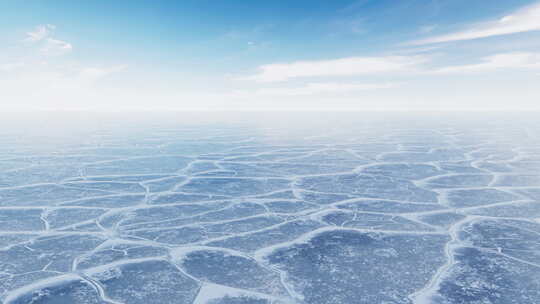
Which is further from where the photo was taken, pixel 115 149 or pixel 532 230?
pixel 115 149

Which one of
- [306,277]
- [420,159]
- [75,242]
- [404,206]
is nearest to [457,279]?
[306,277]

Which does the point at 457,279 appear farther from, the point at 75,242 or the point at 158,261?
the point at 75,242

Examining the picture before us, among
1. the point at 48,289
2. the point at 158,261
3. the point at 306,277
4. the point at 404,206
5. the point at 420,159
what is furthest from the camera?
the point at 420,159

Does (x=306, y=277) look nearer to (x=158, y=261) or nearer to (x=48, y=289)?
(x=158, y=261)

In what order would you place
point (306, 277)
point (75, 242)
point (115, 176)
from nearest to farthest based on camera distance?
point (306, 277), point (75, 242), point (115, 176)

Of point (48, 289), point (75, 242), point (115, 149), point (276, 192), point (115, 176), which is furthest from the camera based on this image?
point (115, 149)

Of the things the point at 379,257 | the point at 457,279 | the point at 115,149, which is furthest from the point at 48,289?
the point at 115,149
